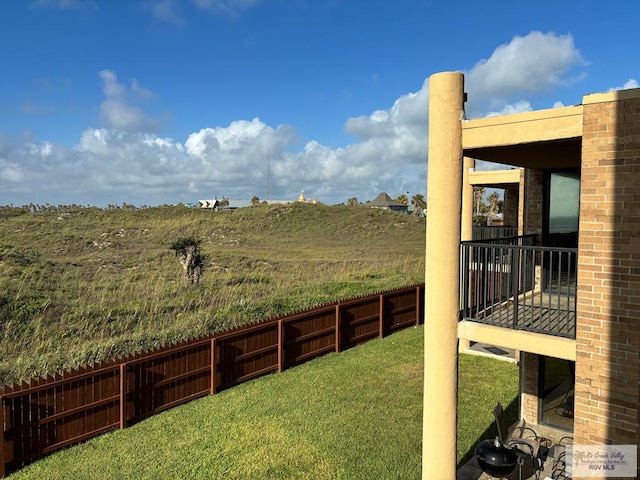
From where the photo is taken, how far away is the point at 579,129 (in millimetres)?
5051

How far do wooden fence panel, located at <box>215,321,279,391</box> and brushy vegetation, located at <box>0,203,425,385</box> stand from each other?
2649 millimetres

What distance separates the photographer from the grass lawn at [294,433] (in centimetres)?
739

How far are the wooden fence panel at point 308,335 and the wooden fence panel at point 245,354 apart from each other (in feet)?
1.55

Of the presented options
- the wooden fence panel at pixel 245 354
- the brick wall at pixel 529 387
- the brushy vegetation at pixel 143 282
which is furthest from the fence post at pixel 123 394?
the brick wall at pixel 529 387

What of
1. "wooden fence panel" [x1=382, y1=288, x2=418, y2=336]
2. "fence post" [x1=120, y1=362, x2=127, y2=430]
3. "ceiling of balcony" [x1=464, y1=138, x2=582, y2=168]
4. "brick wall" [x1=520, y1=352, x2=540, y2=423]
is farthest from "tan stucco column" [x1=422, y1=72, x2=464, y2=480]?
"wooden fence panel" [x1=382, y1=288, x2=418, y2=336]

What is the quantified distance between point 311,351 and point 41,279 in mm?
15216

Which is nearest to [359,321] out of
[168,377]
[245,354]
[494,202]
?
[245,354]

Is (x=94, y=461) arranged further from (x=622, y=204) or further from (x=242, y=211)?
(x=242, y=211)

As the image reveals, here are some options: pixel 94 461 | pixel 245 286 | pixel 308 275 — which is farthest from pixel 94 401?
pixel 308 275

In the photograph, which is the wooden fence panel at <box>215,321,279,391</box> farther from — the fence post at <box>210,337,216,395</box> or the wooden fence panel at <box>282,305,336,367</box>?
the wooden fence panel at <box>282,305,336,367</box>

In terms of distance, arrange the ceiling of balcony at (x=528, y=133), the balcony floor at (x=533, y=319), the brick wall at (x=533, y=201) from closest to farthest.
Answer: the ceiling of balcony at (x=528, y=133), the balcony floor at (x=533, y=319), the brick wall at (x=533, y=201)

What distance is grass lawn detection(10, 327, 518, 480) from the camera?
7.39m

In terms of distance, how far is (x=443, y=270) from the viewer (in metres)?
5.77

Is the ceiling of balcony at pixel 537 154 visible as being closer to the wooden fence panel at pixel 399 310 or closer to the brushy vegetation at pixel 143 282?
the wooden fence panel at pixel 399 310
